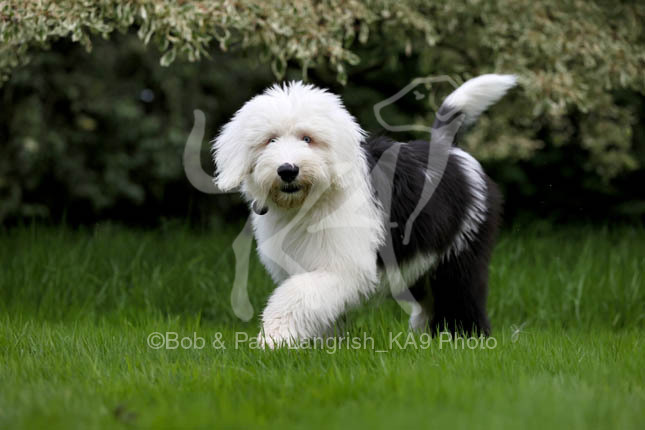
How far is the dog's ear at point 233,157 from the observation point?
3.64 metres

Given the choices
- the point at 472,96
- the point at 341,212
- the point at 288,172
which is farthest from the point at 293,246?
the point at 472,96

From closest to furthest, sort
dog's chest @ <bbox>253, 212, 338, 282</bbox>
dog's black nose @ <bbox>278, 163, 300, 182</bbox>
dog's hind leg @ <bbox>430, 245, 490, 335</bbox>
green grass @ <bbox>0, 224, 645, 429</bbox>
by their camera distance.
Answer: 1. green grass @ <bbox>0, 224, 645, 429</bbox>
2. dog's black nose @ <bbox>278, 163, 300, 182</bbox>
3. dog's chest @ <bbox>253, 212, 338, 282</bbox>
4. dog's hind leg @ <bbox>430, 245, 490, 335</bbox>

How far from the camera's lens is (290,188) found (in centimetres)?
352

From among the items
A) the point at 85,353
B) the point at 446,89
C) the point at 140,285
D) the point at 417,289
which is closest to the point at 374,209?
the point at 417,289

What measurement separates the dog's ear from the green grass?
85 centimetres

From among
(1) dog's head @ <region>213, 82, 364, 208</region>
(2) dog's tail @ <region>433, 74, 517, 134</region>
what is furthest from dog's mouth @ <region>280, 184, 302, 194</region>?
(2) dog's tail @ <region>433, 74, 517, 134</region>

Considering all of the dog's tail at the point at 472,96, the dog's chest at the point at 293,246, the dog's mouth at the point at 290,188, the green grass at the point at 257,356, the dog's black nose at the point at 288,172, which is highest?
the dog's tail at the point at 472,96

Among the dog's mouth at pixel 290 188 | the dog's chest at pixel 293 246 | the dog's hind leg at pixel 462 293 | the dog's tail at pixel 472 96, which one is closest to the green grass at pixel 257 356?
the dog's hind leg at pixel 462 293

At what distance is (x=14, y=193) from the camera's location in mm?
7293

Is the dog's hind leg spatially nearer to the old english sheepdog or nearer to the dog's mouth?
the old english sheepdog

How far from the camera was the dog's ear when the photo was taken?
143 inches

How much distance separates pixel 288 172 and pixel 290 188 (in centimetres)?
12

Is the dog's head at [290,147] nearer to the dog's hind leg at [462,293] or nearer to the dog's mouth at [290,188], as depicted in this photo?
the dog's mouth at [290,188]

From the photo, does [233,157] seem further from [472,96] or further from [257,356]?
[472,96]
